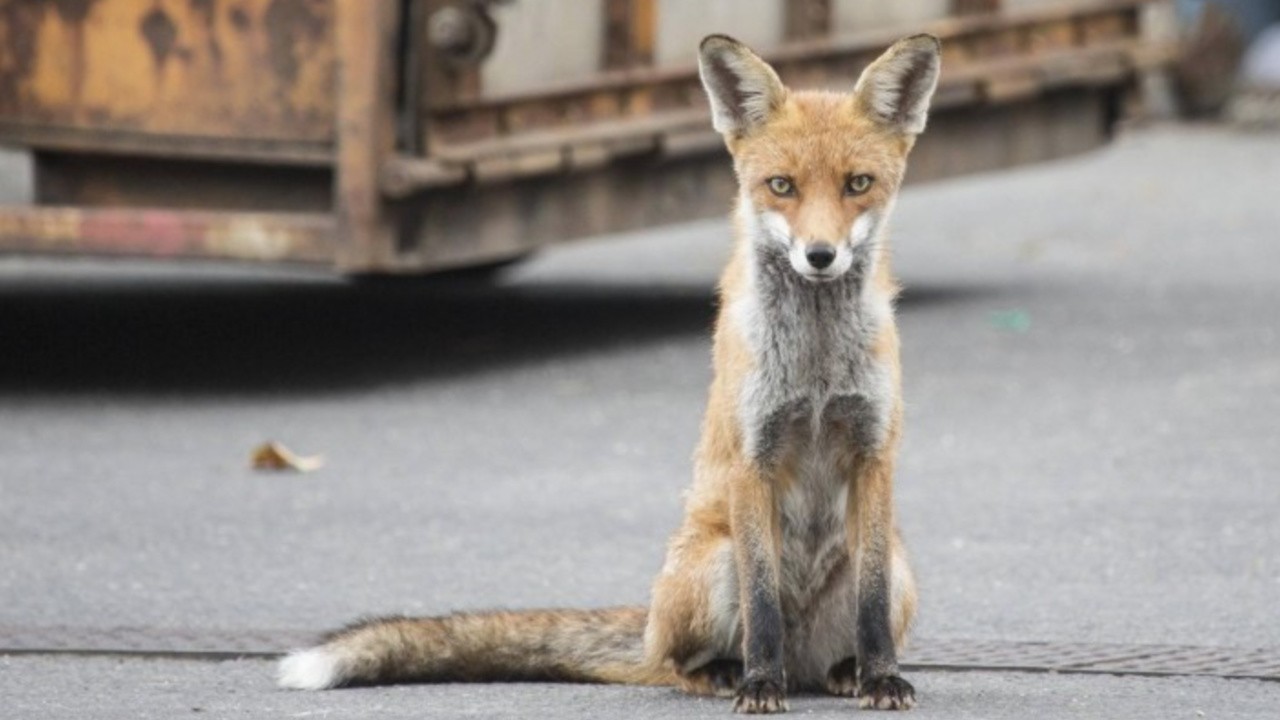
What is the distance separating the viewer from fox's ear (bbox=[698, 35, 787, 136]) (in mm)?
5977

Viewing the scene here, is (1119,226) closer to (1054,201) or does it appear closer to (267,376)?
(1054,201)

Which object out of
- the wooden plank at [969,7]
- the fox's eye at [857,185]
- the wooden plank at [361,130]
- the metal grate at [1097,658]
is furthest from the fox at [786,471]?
the wooden plank at [969,7]

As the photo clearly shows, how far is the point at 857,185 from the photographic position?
5.83 meters

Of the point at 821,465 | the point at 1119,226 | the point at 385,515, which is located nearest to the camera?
the point at 821,465

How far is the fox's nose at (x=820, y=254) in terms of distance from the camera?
5699 millimetres

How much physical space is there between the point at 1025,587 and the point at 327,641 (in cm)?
234

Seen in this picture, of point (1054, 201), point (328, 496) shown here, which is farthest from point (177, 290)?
point (1054, 201)

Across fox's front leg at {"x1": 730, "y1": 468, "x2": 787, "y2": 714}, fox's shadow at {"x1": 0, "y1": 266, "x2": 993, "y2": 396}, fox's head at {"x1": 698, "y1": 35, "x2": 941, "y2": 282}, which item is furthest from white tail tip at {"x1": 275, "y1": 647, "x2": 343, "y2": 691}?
fox's shadow at {"x1": 0, "y1": 266, "x2": 993, "y2": 396}

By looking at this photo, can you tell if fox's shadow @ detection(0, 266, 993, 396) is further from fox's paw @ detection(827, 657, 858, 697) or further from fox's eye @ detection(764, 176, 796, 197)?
fox's eye @ detection(764, 176, 796, 197)

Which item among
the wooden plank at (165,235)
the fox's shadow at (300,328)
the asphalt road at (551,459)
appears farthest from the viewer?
the fox's shadow at (300,328)

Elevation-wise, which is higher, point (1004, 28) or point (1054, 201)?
point (1004, 28)

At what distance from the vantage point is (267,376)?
11.8 meters

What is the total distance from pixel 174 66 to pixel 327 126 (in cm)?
76

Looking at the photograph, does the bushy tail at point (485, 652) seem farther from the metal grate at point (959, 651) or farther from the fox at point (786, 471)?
the metal grate at point (959, 651)
